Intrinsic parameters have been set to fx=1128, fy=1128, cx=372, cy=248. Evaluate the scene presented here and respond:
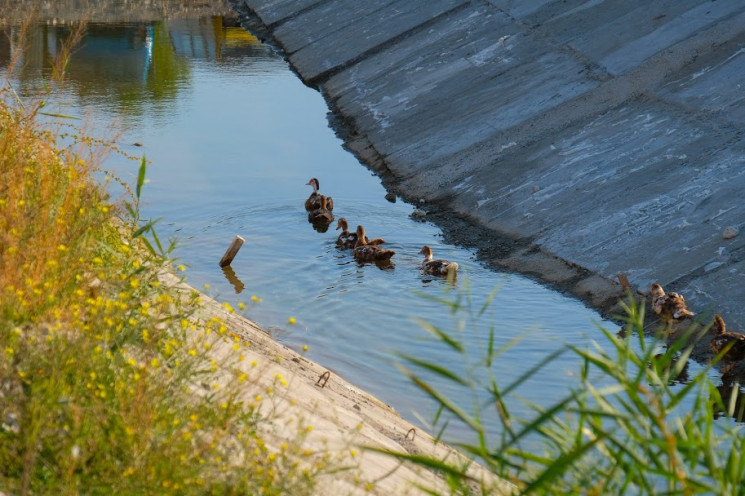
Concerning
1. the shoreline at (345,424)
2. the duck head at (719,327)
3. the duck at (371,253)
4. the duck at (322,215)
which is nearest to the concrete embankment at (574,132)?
the duck head at (719,327)

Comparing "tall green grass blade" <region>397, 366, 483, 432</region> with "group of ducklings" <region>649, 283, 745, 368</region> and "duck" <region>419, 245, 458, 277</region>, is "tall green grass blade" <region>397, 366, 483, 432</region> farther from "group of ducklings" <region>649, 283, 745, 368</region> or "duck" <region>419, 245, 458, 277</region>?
"duck" <region>419, 245, 458, 277</region>

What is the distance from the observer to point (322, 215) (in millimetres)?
15086

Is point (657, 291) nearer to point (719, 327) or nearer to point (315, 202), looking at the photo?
point (719, 327)

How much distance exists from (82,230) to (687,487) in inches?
184

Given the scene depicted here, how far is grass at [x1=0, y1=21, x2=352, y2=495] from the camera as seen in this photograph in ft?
16.1

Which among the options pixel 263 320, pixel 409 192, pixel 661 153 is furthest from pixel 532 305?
pixel 409 192

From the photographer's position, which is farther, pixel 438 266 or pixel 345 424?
pixel 438 266

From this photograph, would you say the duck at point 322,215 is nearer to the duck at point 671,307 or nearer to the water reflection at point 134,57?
the duck at point 671,307

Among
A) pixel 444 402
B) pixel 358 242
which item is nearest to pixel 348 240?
pixel 358 242

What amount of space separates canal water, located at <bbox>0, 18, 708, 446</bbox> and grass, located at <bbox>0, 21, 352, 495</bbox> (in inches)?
31.4

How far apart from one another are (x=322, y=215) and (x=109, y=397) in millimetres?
9905

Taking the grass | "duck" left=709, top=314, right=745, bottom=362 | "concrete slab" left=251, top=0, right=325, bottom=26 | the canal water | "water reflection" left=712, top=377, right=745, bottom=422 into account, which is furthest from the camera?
"concrete slab" left=251, top=0, right=325, bottom=26

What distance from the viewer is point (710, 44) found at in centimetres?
1684

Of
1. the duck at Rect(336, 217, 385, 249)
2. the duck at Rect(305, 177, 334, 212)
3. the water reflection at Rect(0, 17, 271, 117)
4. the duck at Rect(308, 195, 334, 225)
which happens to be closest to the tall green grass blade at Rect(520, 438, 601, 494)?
the duck at Rect(336, 217, 385, 249)
